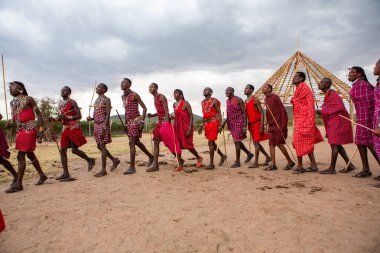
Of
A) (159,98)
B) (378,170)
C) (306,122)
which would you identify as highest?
(159,98)

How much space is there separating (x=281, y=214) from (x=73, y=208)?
9.20ft

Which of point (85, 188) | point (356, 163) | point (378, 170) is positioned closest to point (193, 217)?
point (85, 188)

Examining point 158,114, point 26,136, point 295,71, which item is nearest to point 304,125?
point 158,114

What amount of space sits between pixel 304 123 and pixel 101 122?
4496mm

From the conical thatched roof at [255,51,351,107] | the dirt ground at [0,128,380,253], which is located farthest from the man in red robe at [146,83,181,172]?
the conical thatched roof at [255,51,351,107]

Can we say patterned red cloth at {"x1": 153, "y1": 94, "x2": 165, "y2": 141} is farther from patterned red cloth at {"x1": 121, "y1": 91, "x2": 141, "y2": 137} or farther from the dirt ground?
the dirt ground

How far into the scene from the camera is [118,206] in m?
3.88

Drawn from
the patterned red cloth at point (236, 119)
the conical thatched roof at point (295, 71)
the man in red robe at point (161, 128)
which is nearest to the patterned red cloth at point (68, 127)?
the man in red robe at point (161, 128)

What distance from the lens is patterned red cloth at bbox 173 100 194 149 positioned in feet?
22.3

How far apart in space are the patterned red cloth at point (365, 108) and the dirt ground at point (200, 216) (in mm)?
770

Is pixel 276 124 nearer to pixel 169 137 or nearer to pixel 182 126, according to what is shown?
pixel 182 126

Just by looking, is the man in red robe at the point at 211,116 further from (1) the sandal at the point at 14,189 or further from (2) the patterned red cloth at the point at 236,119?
(1) the sandal at the point at 14,189

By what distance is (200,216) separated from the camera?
3320mm

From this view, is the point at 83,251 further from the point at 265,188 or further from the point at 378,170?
the point at 378,170
